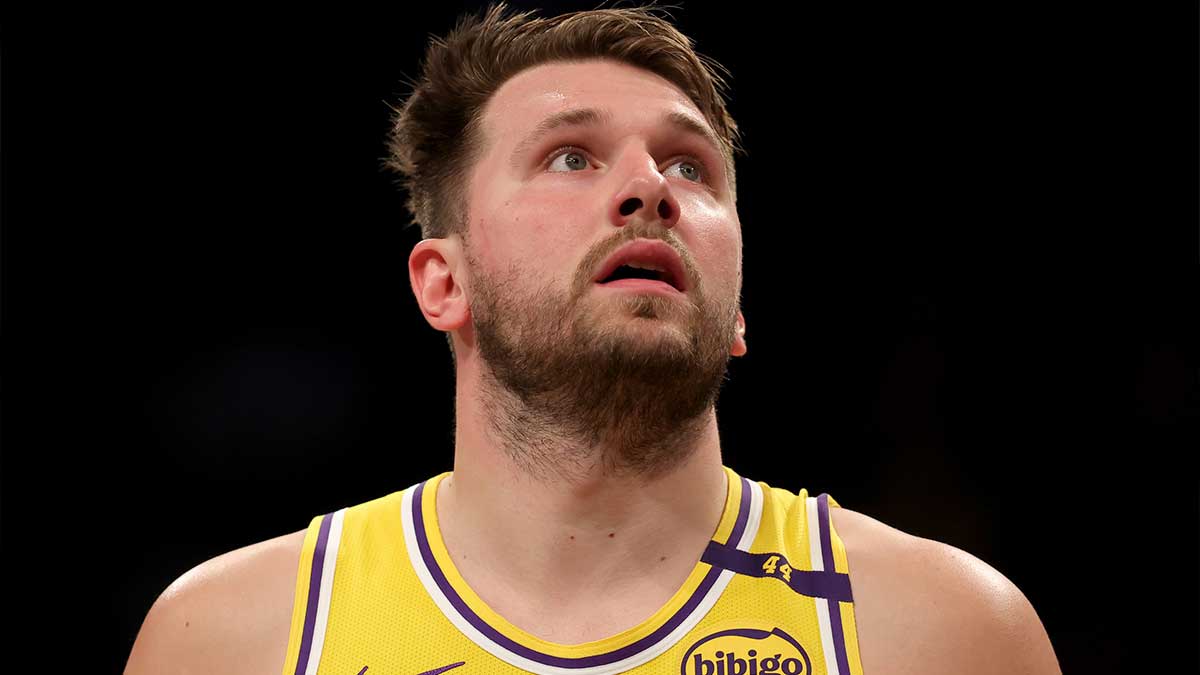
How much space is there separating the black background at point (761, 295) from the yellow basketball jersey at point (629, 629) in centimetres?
179

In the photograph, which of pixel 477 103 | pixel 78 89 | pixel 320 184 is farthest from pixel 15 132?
pixel 477 103

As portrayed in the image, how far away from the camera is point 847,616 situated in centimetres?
169

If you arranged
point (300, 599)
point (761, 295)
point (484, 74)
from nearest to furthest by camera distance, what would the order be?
point (300, 599)
point (484, 74)
point (761, 295)

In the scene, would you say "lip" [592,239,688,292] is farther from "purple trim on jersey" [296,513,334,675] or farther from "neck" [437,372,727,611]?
"purple trim on jersey" [296,513,334,675]

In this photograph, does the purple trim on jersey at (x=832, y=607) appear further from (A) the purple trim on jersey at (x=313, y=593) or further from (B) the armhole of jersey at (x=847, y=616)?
(A) the purple trim on jersey at (x=313, y=593)

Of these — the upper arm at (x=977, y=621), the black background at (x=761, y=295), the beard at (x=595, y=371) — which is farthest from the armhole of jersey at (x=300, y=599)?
the black background at (x=761, y=295)

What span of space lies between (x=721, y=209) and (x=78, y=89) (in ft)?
8.47

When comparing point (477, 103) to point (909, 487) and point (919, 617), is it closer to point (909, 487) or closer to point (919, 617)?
point (919, 617)

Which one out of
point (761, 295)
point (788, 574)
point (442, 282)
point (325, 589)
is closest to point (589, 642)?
point (788, 574)

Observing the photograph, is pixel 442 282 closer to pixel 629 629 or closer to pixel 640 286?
pixel 640 286

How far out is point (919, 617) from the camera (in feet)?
5.51

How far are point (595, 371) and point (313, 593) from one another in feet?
2.04

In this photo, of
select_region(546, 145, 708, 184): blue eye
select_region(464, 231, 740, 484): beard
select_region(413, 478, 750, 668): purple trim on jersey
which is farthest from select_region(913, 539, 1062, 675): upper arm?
select_region(546, 145, 708, 184): blue eye

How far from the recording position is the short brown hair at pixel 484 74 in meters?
2.07
